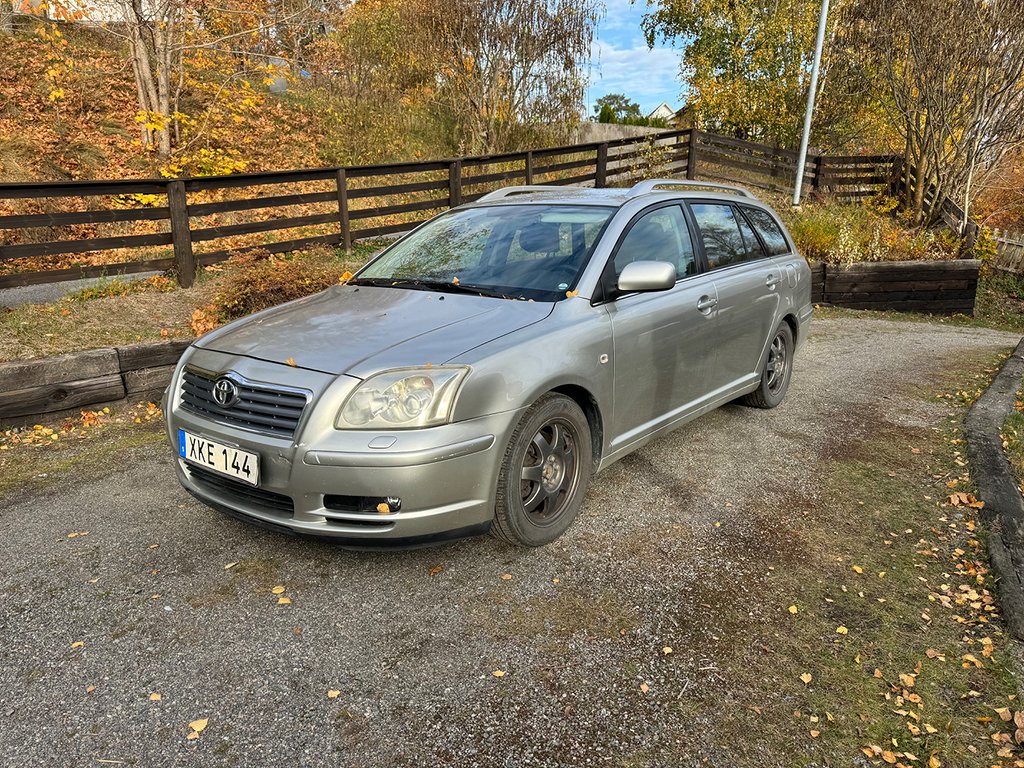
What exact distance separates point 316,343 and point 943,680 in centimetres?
283

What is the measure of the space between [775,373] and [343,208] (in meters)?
6.27

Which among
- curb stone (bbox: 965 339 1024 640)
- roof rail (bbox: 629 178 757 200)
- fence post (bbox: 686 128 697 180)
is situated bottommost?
curb stone (bbox: 965 339 1024 640)

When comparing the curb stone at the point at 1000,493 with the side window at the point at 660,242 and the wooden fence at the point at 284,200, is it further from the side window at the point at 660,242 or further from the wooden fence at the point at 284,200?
the wooden fence at the point at 284,200

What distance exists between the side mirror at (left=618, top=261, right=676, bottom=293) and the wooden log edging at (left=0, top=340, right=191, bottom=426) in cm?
385

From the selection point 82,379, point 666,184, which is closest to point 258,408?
point 666,184

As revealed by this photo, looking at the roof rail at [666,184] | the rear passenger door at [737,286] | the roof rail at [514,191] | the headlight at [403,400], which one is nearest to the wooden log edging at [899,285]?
the roof rail at [666,184]

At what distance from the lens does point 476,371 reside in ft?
9.43

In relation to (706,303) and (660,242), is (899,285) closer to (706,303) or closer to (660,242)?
(706,303)

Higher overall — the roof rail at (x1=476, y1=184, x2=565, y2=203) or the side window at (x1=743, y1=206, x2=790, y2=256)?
the roof rail at (x1=476, y1=184, x2=565, y2=203)

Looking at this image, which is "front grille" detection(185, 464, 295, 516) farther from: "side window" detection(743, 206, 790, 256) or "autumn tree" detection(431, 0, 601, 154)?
"autumn tree" detection(431, 0, 601, 154)

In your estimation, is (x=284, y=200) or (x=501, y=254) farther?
(x=284, y=200)

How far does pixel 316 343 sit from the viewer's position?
10.2 feet

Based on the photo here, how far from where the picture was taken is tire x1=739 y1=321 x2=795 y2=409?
532cm

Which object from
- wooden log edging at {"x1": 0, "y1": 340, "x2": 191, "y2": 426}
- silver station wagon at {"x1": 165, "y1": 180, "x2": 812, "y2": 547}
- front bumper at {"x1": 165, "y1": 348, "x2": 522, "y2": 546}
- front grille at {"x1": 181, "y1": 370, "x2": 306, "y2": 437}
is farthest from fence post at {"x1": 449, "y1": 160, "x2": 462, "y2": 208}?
front bumper at {"x1": 165, "y1": 348, "x2": 522, "y2": 546}
